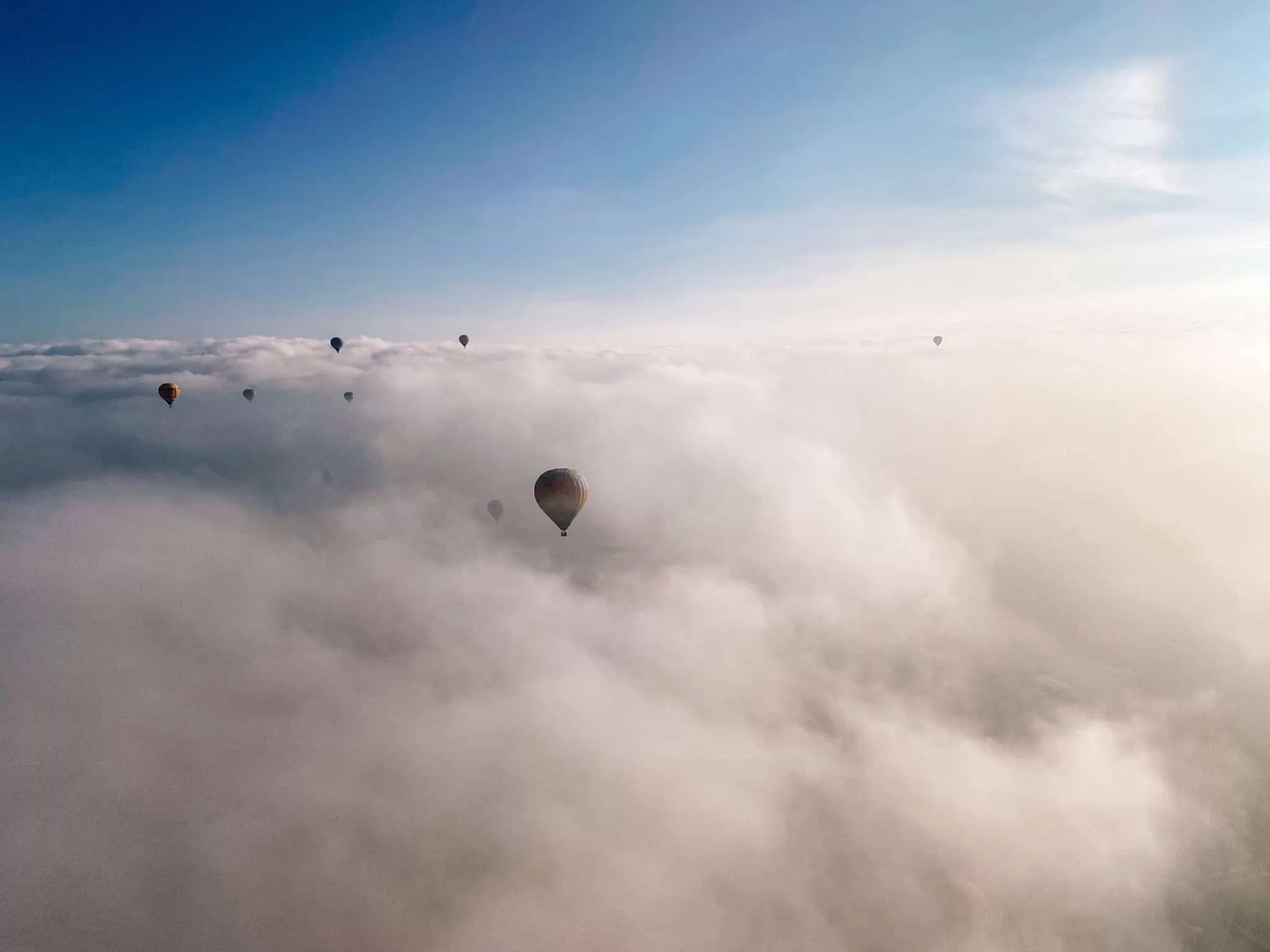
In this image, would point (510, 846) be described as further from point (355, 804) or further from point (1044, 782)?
point (1044, 782)

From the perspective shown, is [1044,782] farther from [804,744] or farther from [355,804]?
[355,804]

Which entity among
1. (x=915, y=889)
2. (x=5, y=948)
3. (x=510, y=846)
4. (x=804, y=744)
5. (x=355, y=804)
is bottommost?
(x=5, y=948)

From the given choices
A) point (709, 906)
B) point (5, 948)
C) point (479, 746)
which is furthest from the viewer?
point (479, 746)

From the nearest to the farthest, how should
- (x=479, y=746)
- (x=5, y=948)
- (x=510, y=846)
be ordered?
(x=510, y=846)
(x=5, y=948)
(x=479, y=746)

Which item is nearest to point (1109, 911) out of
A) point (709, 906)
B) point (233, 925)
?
point (709, 906)

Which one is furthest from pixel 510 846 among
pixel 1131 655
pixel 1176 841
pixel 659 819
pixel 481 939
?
pixel 1131 655

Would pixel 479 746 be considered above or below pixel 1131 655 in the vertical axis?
below

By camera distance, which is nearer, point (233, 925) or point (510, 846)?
point (510, 846)
